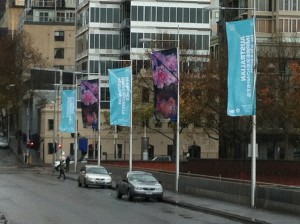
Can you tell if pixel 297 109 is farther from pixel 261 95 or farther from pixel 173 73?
pixel 173 73

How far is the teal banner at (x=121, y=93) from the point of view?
45969 mm

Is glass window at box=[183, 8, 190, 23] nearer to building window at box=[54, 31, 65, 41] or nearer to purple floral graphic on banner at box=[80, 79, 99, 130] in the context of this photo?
building window at box=[54, 31, 65, 41]

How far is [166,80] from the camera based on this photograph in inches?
1518

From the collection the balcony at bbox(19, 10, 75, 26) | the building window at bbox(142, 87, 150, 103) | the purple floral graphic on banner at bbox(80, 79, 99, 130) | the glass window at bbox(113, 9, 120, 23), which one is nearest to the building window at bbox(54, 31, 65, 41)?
the balcony at bbox(19, 10, 75, 26)

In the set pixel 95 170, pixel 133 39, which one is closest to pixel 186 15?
pixel 133 39

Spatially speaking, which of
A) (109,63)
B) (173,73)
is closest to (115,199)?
(173,73)

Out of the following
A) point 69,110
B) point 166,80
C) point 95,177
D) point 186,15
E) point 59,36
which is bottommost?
point 95,177

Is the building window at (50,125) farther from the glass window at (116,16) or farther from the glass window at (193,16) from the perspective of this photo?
the glass window at (193,16)

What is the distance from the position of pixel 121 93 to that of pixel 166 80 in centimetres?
828

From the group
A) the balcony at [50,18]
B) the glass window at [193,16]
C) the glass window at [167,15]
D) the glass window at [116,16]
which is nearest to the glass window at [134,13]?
the glass window at [167,15]

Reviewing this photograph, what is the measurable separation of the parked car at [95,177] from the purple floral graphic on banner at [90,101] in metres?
6.40

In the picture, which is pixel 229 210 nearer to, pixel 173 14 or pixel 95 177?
pixel 95 177

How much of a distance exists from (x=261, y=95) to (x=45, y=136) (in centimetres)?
4482

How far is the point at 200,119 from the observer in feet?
224
